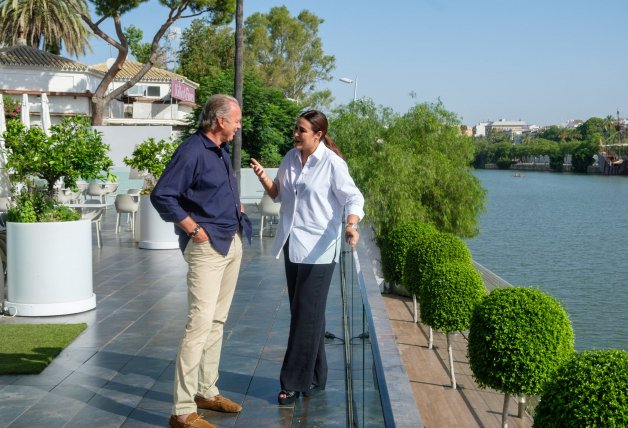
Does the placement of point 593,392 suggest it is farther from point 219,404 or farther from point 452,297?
point 452,297

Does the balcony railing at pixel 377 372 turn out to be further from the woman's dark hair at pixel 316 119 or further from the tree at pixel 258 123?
the tree at pixel 258 123

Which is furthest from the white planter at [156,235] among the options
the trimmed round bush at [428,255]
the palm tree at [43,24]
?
the palm tree at [43,24]

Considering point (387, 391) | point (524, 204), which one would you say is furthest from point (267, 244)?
point (524, 204)

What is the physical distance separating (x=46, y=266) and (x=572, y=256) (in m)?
34.4

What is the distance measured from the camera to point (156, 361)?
5988 mm

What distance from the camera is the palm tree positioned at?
5391cm

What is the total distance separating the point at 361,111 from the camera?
2916 cm

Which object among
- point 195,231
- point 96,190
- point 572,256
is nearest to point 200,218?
point 195,231

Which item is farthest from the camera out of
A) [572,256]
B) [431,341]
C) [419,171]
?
[572,256]

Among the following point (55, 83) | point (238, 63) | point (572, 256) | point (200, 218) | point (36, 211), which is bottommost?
point (572, 256)

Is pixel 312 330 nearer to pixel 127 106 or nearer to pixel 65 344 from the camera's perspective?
pixel 65 344

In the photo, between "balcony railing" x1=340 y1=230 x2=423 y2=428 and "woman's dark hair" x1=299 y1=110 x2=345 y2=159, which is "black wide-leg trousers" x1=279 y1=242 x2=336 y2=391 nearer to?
"balcony railing" x1=340 y1=230 x2=423 y2=428

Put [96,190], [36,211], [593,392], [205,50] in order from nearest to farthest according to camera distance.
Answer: [593,392] < [36,211] < [96,190] < [205,50]

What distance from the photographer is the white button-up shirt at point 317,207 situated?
15.3ft
